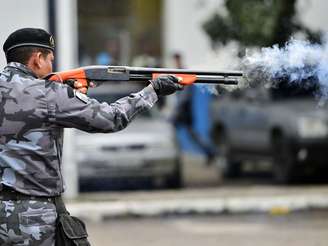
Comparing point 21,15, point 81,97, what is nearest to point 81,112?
point 81,97

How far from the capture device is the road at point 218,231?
9.91 m

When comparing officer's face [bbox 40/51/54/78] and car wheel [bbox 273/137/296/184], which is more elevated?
officer's face [bbox 40/51/54/78]

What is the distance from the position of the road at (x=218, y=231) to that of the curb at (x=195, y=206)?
19 centimetres

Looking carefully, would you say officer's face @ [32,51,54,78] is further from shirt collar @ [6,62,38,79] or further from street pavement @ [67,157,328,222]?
street pavement @ [67,157,328,222]

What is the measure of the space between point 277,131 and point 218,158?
112 inches

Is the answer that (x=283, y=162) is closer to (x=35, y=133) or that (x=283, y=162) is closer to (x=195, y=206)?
(x=195, y=206)

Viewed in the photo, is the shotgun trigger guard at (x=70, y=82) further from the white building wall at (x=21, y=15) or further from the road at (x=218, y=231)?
the white building wall at (x=21, y=15)

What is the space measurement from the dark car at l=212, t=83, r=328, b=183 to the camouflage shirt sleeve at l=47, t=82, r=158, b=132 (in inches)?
308

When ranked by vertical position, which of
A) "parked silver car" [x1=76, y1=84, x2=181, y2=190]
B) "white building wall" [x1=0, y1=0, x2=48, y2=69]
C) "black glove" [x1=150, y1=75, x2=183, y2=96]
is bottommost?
"parked silver car" [x1=76, y1=84, x2=181, y2=190]

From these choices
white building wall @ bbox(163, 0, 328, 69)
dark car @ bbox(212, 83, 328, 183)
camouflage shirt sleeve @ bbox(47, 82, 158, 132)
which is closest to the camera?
camouflage shirt sleeve @ bbox(47, 82, 158, 132)

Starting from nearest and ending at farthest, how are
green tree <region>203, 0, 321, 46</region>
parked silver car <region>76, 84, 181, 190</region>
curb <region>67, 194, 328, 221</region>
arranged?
curb <region>67, 194, 328, 221</region> < green tree <region>203, 0, 321, 46</region> < parked silver car <region>76, 84, 181, 190</region>

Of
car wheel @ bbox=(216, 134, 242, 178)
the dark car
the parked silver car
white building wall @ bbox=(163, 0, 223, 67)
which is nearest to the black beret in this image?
the dark car

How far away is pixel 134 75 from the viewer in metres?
5.20

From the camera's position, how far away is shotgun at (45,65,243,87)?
5125 mm
